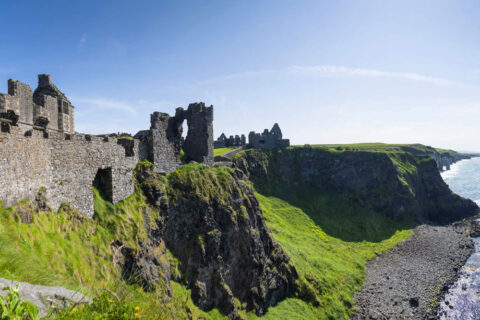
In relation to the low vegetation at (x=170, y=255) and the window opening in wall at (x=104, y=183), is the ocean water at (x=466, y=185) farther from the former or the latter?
the window opening in wall at (x=104, y=183)

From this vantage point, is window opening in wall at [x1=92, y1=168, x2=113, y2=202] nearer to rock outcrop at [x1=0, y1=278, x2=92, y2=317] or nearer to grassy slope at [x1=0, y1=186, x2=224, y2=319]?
grassy slope at [x1=0, y1=186, x2=224, y2=319]

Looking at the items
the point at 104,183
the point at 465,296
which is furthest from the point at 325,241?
the point at 104,183

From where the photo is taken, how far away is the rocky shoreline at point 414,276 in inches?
1582

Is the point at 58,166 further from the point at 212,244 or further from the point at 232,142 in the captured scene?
the point at 232,142

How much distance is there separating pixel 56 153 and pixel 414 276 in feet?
202

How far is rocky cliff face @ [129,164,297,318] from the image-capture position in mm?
24750

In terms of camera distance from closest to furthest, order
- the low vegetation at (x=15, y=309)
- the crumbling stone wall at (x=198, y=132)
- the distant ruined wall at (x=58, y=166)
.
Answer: the low vegetation at (x=15, y=309), the distant ruined wall at (x=58, y=166), the crumbling stone wall at (x=198, y=132)

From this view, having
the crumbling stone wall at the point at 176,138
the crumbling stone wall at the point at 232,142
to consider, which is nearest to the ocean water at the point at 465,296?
the crumbling stone wall at the point at 176,138

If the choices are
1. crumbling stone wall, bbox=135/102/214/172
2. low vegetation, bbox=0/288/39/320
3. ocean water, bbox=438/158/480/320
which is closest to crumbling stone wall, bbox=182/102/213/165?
crumbling stone wall, bbox=135/102/214/172

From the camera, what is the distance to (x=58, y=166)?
636 inches

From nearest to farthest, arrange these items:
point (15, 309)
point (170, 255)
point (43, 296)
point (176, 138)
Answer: point (15, 309), point (43, 296), point (170, 255), point (176, 138)

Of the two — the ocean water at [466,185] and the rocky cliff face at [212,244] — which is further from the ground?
the rocky cliff face at [212,244]

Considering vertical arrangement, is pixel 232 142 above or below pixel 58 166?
above

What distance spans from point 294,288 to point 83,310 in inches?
1461
